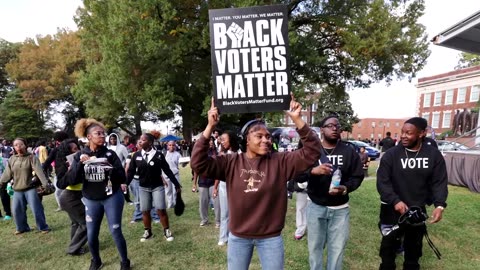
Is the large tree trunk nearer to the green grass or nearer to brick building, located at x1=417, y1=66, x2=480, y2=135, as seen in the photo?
the green grass

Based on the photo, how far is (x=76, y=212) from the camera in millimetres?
4957

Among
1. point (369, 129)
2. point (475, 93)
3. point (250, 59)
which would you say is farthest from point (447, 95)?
point (250, 59)

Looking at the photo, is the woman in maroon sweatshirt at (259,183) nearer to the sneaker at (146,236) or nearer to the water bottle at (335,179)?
the water bottle at (335,179)

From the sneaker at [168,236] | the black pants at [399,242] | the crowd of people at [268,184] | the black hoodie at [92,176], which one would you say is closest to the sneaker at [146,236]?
the crowd of people at [268,184]

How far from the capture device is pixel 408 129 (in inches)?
141

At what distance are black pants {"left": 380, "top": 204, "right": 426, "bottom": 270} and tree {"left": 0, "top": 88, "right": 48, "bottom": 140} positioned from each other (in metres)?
38.3

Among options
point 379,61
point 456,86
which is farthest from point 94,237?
point 456,86

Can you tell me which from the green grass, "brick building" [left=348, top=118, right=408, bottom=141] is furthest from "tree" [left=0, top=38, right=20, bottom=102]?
"brick building" [left=348, top=118, right=408, bottom=141]

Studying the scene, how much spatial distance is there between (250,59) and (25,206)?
5.84 metres

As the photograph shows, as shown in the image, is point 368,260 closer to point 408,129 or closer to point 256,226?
point 408,129

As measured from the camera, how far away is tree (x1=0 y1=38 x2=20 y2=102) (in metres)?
38.9

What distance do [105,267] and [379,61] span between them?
20.8 metres

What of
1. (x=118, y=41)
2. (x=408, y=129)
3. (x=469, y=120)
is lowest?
(x=469, y=120)

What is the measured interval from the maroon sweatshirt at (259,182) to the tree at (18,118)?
1491 inches
